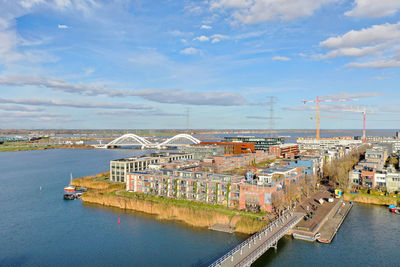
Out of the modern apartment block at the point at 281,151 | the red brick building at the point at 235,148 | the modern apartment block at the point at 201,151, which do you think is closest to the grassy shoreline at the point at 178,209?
the modern apartment block at the point at 201,151

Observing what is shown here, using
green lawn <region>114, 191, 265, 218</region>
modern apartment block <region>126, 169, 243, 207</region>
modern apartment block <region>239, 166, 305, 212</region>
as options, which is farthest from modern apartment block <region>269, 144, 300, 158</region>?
green lawn <region>114, 191, 265, 218</region>

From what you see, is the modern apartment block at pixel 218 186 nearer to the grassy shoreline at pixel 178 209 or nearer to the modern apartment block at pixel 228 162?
the grassy shoreline at pixel 178 209

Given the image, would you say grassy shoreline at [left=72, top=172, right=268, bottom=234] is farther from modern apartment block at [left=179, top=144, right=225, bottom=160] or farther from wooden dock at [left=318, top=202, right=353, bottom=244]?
modern apartment block at [left=179, top=144, right=225, bottom=160]

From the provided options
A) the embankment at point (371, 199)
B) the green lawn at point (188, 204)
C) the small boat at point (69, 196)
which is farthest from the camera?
the small boat at point (69, 196)

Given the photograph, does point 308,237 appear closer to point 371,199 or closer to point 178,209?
point 178,209

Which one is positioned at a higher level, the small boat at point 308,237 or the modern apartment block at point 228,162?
the modern apartment block at point 228,162

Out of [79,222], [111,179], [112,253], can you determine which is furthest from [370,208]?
[111,179]

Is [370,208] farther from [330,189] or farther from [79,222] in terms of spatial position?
[79,222]
